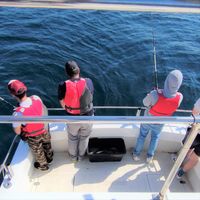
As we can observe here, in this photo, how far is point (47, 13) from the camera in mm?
→ 11250

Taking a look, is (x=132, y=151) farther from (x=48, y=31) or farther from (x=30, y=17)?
(x=30, y=17)

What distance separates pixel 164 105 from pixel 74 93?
1.23m

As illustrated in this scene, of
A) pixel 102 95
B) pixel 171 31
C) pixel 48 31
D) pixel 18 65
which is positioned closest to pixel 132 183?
pixel 102 95

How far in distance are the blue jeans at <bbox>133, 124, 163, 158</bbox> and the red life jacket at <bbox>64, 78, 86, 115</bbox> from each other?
104 cm

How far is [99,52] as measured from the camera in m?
9.12

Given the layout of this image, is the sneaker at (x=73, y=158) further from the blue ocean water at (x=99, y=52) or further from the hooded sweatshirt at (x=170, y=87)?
the blue ocean water at (x=99, y=52)

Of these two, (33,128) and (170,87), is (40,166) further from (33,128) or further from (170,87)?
(170,87)

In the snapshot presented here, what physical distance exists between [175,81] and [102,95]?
12.5 feet

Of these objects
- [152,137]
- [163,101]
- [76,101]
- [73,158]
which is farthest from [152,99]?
[73,158]

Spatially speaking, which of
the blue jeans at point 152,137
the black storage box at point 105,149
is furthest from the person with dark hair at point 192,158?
the black storage box at point 105,149

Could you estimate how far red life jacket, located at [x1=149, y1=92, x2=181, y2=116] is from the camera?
153 inches

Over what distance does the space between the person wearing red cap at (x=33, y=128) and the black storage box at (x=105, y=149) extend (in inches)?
25.8

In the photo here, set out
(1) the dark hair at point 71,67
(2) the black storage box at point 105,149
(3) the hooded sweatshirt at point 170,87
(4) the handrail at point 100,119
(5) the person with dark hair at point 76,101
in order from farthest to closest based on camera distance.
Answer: (2) the black storage box at point 105,149 → (5) the person with dark hair at point 76,101 → (1) the dark hair at point 71,67 → (3) the hooded sweatshirt at point 170,87 → (4) the handrail at point 100,119

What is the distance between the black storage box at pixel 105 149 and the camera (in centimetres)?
447
